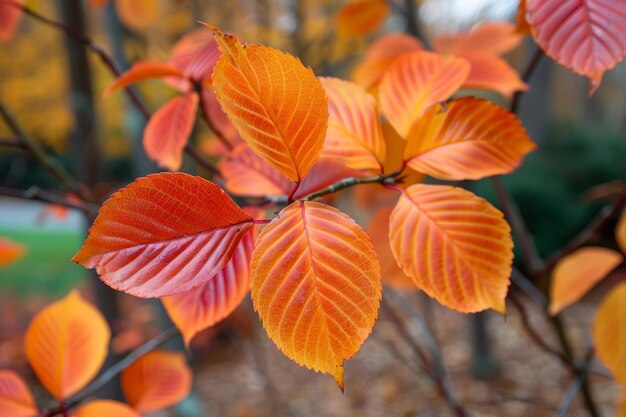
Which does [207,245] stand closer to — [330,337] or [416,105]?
[330,337]

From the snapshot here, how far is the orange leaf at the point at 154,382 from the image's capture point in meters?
0.70

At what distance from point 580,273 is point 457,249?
1.82 ft

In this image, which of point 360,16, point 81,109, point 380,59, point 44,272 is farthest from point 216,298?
point 44,272

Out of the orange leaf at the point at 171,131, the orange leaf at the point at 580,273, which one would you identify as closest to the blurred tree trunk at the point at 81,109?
the orange leaf at the point at 171,131

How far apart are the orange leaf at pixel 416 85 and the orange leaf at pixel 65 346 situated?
Answer: 0.43 meters

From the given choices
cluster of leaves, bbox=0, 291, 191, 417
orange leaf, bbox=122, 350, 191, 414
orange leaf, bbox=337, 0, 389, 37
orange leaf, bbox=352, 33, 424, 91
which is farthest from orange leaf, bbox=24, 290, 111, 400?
orange leaf, bbox=337, 0, 389, 37

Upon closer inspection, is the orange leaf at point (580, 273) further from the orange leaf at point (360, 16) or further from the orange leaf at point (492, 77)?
the orange leaf at point (360, 16)

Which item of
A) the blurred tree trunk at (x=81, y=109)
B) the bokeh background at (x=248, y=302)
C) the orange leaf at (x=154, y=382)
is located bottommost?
the bokeh background at (x=248, y=302)

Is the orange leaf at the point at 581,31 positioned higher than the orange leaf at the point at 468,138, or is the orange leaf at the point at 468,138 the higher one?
the orange leaf at the point at 581,31

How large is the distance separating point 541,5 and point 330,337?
31 centimetres

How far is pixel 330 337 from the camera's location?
13.2 inches

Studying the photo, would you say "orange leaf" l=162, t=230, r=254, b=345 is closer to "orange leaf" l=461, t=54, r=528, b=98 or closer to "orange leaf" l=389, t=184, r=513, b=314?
"orange leaf" l=389, t=184, r=513, b=314

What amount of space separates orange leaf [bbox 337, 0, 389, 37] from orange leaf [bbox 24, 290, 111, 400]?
729 mm

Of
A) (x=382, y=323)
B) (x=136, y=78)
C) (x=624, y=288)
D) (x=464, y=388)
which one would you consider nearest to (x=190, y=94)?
(x=136, y=78)
